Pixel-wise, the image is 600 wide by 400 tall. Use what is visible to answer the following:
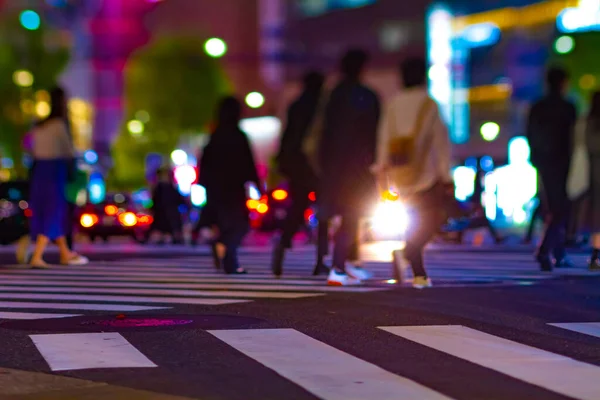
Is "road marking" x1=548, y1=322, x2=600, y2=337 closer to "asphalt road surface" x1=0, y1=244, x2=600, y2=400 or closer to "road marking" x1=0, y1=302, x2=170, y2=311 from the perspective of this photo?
"asphalt road surface" x1=0, y1=244, x2=600, y2=400

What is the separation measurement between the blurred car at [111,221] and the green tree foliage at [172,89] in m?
46.2

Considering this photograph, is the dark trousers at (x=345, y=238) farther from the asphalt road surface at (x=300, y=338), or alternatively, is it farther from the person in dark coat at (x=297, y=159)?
the person in dark coat at (x=297, y=159)

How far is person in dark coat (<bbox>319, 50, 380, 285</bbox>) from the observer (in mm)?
12094

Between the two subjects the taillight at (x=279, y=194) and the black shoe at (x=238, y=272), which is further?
the taillight at (x=279, y=194)

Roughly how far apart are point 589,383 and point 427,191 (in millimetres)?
5583

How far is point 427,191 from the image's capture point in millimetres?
11305

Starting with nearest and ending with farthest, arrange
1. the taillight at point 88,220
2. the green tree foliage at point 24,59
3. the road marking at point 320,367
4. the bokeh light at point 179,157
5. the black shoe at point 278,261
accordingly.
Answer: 1. the road marking at point 320,367
2. the black shoe at point 278,261
3. the taillight at point 88,220
4. the green tree foliage at point 24,59
5. the bokeh light at point 179,157

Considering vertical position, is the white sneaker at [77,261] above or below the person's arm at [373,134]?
below

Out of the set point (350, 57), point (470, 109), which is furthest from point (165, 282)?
point (470, 109)

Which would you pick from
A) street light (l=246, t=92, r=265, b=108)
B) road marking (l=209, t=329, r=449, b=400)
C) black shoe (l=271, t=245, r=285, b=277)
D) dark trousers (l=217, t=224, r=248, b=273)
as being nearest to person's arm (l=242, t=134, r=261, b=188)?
dark trousers (l=217, t=224, r=248, b=273)

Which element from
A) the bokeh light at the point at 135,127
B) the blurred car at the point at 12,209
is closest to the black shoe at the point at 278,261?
the blurred car at the point at 12,209

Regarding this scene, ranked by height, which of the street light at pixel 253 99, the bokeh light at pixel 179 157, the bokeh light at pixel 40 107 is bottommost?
the street light at pixel 253 99

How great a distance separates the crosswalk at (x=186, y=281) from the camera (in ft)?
32.4

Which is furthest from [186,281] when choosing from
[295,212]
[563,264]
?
[563,264]
